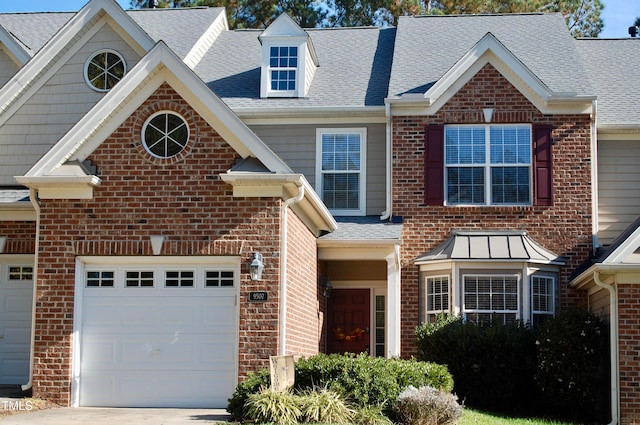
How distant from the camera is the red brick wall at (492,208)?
60.3 ft

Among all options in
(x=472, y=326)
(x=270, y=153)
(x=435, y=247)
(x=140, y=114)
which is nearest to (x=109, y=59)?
(x=140, y=114)

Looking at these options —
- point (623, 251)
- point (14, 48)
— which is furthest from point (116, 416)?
point (14, 48)

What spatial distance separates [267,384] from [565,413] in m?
6.30

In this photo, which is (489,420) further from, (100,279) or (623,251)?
(100,279)

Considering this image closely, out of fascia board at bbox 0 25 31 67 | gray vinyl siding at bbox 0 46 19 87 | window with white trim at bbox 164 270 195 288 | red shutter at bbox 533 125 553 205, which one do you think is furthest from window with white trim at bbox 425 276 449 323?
gray vinyl siding at bbox 0 46 19 87

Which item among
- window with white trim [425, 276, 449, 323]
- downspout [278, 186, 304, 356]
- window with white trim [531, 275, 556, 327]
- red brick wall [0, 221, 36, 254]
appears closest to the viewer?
downspout [278, 186, 304, 356]

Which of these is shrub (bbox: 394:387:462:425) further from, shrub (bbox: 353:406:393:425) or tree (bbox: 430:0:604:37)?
tree (bbox: 430:0:604:37)

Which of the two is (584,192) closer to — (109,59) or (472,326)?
(472,326)

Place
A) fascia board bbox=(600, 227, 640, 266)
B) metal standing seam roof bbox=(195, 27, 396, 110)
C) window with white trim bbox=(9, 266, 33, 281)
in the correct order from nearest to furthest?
fascia board bbox=(600, 227, 640, 266), window with white trim bbox=(9, 266, 33, 281), metal standing seam roof bbox=(195, 27, 396, 110)

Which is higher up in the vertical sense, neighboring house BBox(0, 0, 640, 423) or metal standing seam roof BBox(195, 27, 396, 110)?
metal standing seam roof BBox(195, 27, 396, 110)

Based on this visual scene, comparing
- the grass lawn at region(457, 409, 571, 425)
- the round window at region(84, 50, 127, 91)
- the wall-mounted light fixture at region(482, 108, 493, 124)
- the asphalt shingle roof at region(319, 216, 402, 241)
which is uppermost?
the round window at region(84, 50, 127, 91)

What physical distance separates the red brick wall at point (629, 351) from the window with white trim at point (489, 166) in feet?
13.0

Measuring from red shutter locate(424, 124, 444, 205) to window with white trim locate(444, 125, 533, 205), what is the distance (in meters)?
0.15

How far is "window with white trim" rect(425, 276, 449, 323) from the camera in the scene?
17.8 m
